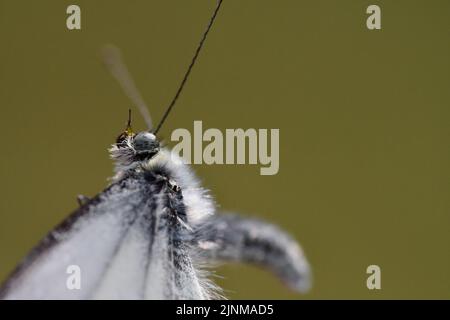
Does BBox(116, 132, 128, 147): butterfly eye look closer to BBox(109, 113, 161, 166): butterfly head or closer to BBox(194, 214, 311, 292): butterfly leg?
BBox(109, 113, 161, 166): butterfly head

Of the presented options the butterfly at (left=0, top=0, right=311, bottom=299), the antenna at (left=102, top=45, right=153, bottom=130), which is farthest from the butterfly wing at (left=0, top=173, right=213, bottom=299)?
the antenna at (left=102, top=45, right=153, bottom=130)

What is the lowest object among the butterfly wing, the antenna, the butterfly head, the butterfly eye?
the butterfly wing

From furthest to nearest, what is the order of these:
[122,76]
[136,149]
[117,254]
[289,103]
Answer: [289,103] → [122,76] → [136,149] → [117,254]

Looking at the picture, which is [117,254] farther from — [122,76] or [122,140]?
[122,76]

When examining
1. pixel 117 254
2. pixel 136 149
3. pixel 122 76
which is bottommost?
pixel 117 254

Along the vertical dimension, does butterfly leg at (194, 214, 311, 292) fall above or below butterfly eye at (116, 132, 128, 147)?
below

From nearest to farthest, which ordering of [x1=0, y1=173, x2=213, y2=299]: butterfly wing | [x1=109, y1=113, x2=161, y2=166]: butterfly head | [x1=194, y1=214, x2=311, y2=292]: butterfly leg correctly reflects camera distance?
[x1=0, y1=173, x2=213, y2=299]: butterfly wing < [x1=109, y1=113, x2=161, y2=166]: butterfly head < [x1=194, y1=214, x2=311, y2=292]: butterfly leg

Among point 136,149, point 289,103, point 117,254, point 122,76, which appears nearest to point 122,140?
point 136,149

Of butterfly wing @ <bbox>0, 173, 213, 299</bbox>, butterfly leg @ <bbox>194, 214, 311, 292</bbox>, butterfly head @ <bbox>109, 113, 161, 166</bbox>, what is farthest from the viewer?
butterfly leg @ <bbox>194, 214, 311, 292</bbox>
